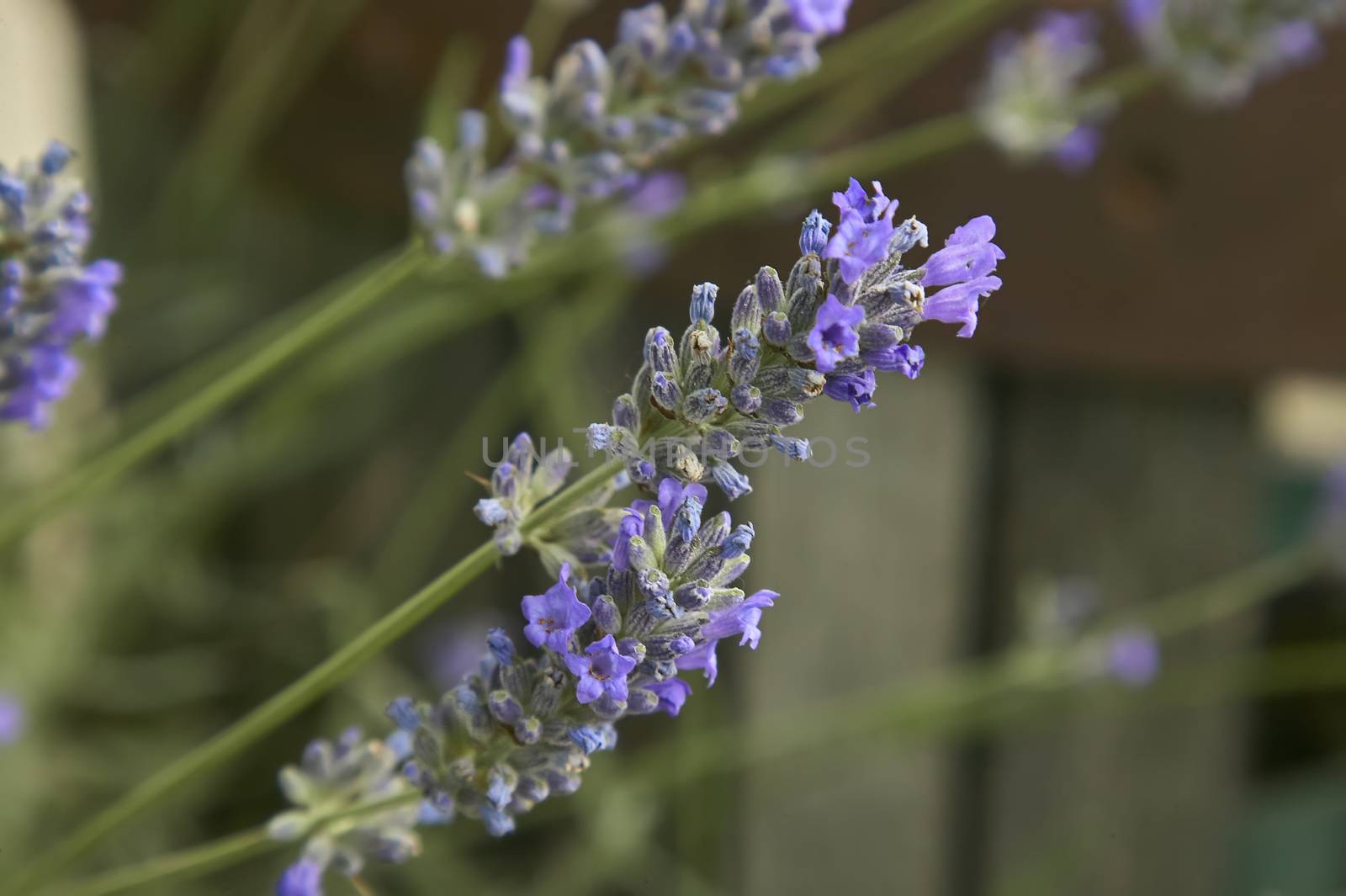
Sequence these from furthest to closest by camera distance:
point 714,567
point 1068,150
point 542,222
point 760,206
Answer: point 760,206, point 1068,150, point 542,222, point 714,567

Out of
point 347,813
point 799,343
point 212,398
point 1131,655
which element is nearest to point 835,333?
point 799,343

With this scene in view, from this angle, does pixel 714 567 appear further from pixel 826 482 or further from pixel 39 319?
pixel 826 482

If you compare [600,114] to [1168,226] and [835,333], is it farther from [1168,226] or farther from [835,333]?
[1168,226]

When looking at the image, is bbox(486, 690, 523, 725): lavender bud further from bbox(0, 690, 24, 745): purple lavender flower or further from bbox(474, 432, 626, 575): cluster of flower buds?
bbox(0, 690, 24, 745): purple lavender flower

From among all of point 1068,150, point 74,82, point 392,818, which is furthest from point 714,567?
point 74,82

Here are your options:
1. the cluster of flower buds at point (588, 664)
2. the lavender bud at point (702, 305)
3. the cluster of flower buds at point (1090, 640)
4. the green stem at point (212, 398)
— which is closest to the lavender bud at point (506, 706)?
the cluster of flower buds at point (588, 664)

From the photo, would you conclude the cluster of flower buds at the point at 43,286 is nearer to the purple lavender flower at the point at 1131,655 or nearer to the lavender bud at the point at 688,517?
the lavender bud at the point at 688,517
